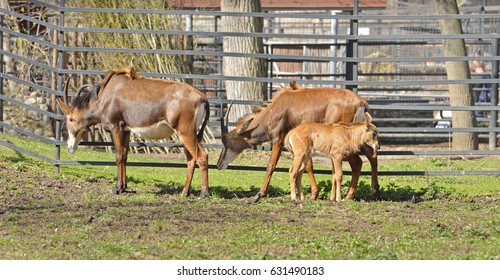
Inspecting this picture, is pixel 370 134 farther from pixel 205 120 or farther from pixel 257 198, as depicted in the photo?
pixel 205 120

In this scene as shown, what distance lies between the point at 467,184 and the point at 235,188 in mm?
3377

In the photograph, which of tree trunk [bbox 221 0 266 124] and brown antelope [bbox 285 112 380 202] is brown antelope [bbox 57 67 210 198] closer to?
brown antelope [bbox 285 112 380 202]

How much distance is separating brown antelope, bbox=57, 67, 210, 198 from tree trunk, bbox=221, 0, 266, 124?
13.5 feet

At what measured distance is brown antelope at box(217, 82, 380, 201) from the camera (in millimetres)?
11992

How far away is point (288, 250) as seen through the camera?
28.2 feet

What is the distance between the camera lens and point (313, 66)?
29641 millimetres

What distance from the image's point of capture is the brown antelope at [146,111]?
1190cm

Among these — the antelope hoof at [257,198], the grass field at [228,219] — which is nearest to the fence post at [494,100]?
the grass field at [228,219]

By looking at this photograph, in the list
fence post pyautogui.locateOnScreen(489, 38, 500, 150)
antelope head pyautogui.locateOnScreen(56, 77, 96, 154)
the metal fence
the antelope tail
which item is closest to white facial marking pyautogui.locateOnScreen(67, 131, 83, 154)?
antelope head pyautogui.locateOnScreen(56, 77, 96, 154)

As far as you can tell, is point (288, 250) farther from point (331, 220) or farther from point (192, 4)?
point (192, 4)

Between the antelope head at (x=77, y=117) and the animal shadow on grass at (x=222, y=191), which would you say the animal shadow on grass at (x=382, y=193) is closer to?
the animal shadow on grass at (x=222, y=191)

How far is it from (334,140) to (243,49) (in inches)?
203

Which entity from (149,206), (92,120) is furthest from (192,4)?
(149,206)

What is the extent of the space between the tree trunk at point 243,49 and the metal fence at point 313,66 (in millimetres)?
376
